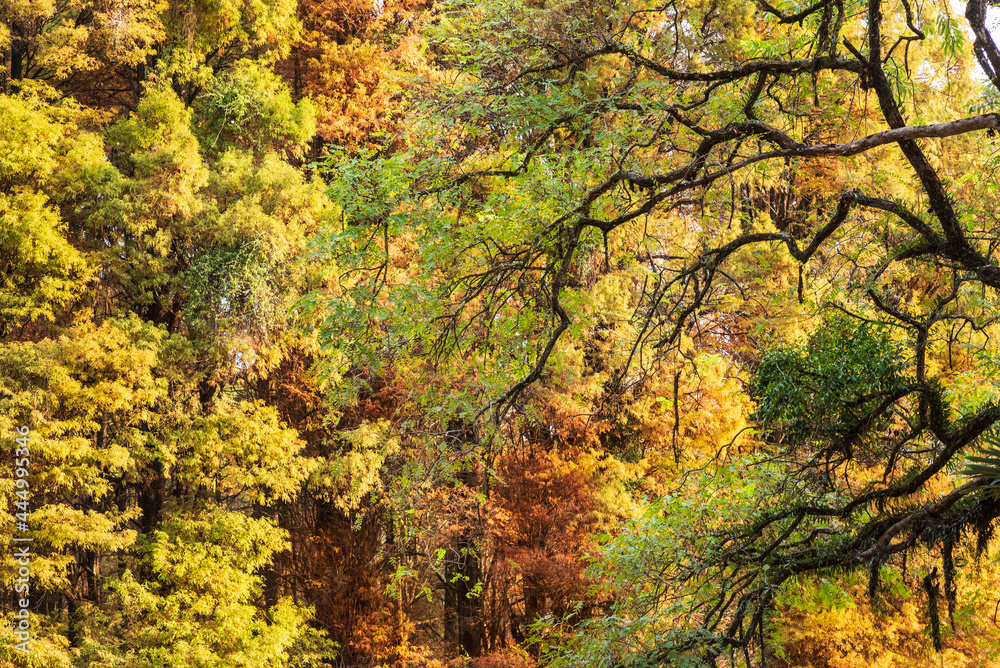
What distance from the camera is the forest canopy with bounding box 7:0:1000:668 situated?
479 centimetres

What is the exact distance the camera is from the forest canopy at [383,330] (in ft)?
Result: 15.7

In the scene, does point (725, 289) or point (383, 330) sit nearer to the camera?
point (383, 330)

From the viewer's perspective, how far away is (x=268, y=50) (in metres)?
12.6

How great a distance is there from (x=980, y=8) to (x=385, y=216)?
287 centimetres

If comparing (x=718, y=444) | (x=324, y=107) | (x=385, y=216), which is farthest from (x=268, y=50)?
(x=385, y=216)

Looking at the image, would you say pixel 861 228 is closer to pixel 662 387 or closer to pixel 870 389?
pixel 870 389

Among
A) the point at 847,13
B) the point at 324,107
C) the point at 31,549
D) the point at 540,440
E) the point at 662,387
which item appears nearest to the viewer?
the point at 847,13

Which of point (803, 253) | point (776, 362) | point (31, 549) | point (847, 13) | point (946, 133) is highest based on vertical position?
point (847, 13)

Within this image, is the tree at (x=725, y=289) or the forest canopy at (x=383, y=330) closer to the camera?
the tree at (x=725, y=289)

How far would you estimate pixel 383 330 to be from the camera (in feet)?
17.2

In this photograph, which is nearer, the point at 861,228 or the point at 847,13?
the point at 847,13

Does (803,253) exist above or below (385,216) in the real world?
below

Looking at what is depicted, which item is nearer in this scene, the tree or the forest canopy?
the tree

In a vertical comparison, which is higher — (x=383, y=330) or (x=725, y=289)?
(x=725, y=289)
